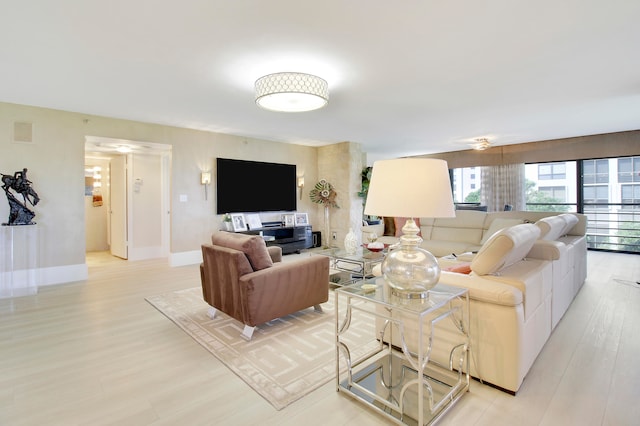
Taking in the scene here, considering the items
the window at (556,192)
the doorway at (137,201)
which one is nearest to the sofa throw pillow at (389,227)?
the doorway at (137,201)

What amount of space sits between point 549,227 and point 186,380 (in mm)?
3201

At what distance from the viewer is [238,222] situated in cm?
611

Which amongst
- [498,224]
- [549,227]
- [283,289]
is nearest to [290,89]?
[283,289]

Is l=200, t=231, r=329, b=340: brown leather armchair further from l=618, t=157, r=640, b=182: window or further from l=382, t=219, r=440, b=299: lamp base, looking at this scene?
l=618, t=157, r=640, b=182: window

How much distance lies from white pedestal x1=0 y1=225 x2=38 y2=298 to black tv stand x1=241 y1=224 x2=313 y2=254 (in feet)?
10.4

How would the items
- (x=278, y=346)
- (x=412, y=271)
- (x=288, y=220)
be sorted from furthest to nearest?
(x=288, y=220) → (x=278, y=346) → (x=412, y=271)

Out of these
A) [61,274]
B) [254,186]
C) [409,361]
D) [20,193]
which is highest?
[254,186]

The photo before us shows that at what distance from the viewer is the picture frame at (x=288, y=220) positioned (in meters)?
6.89

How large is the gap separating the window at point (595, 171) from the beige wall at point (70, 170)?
311 inches

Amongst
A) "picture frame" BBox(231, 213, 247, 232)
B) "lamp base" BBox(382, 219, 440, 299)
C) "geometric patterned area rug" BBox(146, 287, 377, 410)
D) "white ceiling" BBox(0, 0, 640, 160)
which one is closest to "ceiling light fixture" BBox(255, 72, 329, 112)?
"white ceiling" BBox(0, 0, 640, 160)

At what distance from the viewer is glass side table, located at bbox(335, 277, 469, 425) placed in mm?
1648

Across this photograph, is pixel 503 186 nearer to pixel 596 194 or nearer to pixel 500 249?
pixel 596 194

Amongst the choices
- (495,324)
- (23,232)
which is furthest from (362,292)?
(23,232)

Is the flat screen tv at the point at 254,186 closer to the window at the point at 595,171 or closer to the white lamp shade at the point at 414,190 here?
the white lamp shade at the point at 414,190
